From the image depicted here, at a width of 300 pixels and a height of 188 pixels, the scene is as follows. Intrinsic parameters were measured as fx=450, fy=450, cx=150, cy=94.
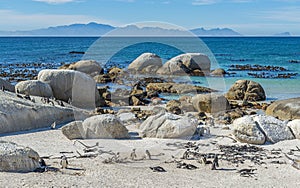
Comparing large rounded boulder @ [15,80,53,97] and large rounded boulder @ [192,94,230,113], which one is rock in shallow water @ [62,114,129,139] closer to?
large rounded boulder @ [15,80,53,97]

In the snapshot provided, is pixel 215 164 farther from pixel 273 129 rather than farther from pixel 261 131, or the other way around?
pixel 273 129

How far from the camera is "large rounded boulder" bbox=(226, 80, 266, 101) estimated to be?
23.7 meters

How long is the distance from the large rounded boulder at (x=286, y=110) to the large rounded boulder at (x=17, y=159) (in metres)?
10.2

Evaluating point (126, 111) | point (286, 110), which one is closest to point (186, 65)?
point (126, 111)

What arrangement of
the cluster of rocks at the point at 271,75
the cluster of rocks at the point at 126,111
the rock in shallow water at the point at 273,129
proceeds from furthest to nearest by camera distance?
the cluster of rocks at the point at 271,75 → the cluster of rocks at the point at 126,111 → the rock in shallow water at the point at 273,129

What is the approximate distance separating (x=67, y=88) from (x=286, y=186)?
40.2 feet

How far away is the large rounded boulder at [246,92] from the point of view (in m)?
23.7

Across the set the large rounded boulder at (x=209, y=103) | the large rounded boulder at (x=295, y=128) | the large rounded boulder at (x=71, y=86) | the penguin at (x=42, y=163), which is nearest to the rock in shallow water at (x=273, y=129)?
the large rounded boulder at (x=295, y=128)

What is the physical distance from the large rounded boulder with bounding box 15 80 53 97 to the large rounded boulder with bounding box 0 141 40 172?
779cm

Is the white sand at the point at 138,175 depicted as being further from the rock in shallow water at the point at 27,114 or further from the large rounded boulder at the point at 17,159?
the rock in shallow water at the point at 27,114

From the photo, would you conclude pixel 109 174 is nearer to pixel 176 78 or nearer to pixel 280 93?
pixel 280 93

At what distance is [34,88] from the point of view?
721 inches

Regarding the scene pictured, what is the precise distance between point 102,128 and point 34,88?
573 centimetres

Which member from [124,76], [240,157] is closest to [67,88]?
[240,157]
